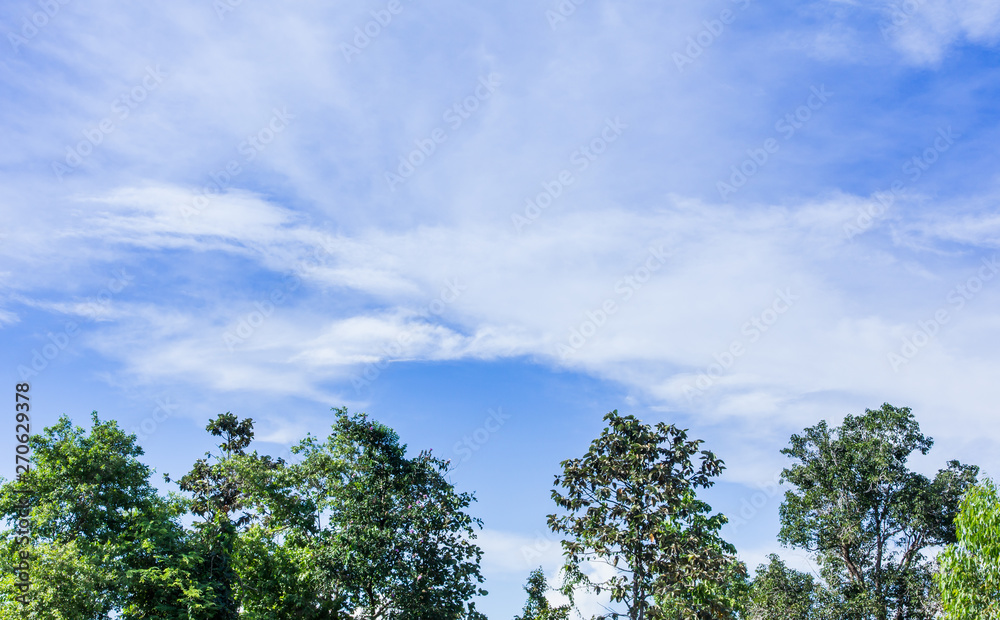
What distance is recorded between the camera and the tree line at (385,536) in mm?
16969

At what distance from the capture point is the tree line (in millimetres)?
16969

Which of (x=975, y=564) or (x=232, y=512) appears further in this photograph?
(x=232, y=512)

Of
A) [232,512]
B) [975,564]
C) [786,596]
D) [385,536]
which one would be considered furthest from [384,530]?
[786,596]

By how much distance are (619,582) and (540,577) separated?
18.0 meters

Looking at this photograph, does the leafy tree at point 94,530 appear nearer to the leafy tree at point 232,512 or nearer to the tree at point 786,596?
the leafy tree at point 232,512

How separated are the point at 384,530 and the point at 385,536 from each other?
0.66 ft

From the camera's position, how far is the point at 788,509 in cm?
3641

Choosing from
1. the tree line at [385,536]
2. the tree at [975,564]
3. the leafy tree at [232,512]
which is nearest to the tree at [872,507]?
the tree line at [385,536]

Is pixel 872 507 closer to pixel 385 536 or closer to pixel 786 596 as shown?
pixel 786 596

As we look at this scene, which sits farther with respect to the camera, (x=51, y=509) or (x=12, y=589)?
(x=51, y=509)

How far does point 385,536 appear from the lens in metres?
23.3

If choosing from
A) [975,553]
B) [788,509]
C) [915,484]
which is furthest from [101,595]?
[915,484]

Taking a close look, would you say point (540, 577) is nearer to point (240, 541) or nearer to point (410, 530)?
point (410, 530)

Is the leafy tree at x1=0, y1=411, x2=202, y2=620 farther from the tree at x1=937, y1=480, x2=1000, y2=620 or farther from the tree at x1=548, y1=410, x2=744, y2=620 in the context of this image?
the tree at x1=937, y1=480, x2=1000, y2=620
